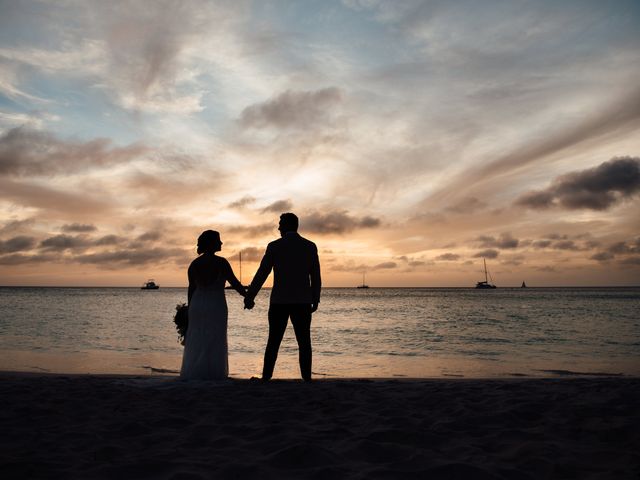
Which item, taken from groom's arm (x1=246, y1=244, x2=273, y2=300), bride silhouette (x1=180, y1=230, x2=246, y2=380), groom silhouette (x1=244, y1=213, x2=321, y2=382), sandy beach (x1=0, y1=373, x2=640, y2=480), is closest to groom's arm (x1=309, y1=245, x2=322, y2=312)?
groom silhouette (x1=244, y1=213, x2=321, y2=382)

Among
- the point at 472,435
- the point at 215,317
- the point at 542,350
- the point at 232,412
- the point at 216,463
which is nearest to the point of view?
the point at 216,463

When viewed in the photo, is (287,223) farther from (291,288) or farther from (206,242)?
(206,242)

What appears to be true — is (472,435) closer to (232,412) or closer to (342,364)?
(232,412)

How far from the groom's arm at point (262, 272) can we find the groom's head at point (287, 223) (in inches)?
15.9

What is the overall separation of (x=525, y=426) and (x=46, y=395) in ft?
20.2

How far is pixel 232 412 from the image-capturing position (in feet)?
17.7

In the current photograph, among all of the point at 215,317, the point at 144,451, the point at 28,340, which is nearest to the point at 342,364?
the point at 215,317

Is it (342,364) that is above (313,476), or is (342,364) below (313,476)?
below

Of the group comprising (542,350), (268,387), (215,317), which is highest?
(215,317)

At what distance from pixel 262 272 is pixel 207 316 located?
4.09 feet

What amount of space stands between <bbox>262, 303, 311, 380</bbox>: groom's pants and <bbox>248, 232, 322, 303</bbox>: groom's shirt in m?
0.12

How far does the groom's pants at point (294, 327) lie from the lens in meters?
7.77

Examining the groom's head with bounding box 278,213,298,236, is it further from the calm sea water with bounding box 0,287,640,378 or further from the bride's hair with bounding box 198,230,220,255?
the calm sea water with bounding box 0,287,640,378

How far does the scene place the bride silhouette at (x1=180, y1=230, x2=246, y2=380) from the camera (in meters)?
8.04
